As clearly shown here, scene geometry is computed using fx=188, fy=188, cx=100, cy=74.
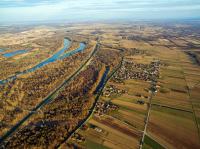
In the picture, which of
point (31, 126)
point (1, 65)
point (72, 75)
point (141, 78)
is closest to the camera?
point (31, 126)

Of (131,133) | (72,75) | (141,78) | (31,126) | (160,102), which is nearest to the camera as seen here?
(131,133)

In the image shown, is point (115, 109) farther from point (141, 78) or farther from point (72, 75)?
point (72, 75)

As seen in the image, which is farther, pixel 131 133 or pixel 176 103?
pixel 176 103

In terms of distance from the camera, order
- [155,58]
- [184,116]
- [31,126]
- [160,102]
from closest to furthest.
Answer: [31,126], [184,116], [160,102], [155,58]

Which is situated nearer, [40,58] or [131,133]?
[131,133]

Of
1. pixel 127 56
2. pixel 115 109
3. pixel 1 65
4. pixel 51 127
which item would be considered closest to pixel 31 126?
pixel 51 127

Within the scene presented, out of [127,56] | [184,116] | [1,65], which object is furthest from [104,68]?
[1,65]

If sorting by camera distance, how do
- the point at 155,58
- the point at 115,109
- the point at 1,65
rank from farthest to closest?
the point at 155,58
the point at 1,65
the point at 115,109

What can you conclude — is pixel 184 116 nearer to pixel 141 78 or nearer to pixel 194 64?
pixel 141 78
